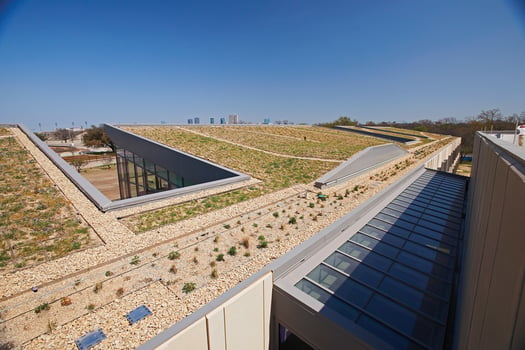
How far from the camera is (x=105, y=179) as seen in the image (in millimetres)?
41625

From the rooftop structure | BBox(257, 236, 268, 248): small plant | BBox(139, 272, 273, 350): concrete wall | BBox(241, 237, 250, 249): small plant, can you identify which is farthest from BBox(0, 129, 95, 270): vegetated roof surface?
the rooftop structure

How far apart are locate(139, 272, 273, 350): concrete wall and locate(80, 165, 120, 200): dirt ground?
31899 mm

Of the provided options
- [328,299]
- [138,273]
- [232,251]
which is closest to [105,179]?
[138,273]

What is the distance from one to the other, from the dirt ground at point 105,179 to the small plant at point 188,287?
30448mm

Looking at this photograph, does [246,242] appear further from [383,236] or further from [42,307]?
[42,307]

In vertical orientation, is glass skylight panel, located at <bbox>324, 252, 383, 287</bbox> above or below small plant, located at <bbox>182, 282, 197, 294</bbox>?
above

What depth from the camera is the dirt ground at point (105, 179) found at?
3381 cm

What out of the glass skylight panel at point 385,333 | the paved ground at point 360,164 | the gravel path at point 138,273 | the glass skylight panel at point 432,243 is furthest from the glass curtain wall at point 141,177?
the glass skylight panel at point 385,333

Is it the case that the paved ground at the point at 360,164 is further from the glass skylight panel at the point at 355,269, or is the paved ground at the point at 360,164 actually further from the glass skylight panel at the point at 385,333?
the glass skylight panel at the point at 385,333

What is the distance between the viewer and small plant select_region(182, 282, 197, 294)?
5.73m

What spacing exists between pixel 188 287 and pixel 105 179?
146ft

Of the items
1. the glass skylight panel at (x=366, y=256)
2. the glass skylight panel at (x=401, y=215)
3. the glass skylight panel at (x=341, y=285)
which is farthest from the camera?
the glass skylight panel at (x=401, y=215)

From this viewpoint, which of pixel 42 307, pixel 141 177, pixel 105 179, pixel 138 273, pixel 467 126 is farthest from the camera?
pixel 467 126

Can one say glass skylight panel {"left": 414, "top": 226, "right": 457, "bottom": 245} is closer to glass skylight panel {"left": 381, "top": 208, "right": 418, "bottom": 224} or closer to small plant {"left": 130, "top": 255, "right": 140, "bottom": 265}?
glass skylight panel {"left": 381, "top": 208, "right": 418, "bottom": 224}
